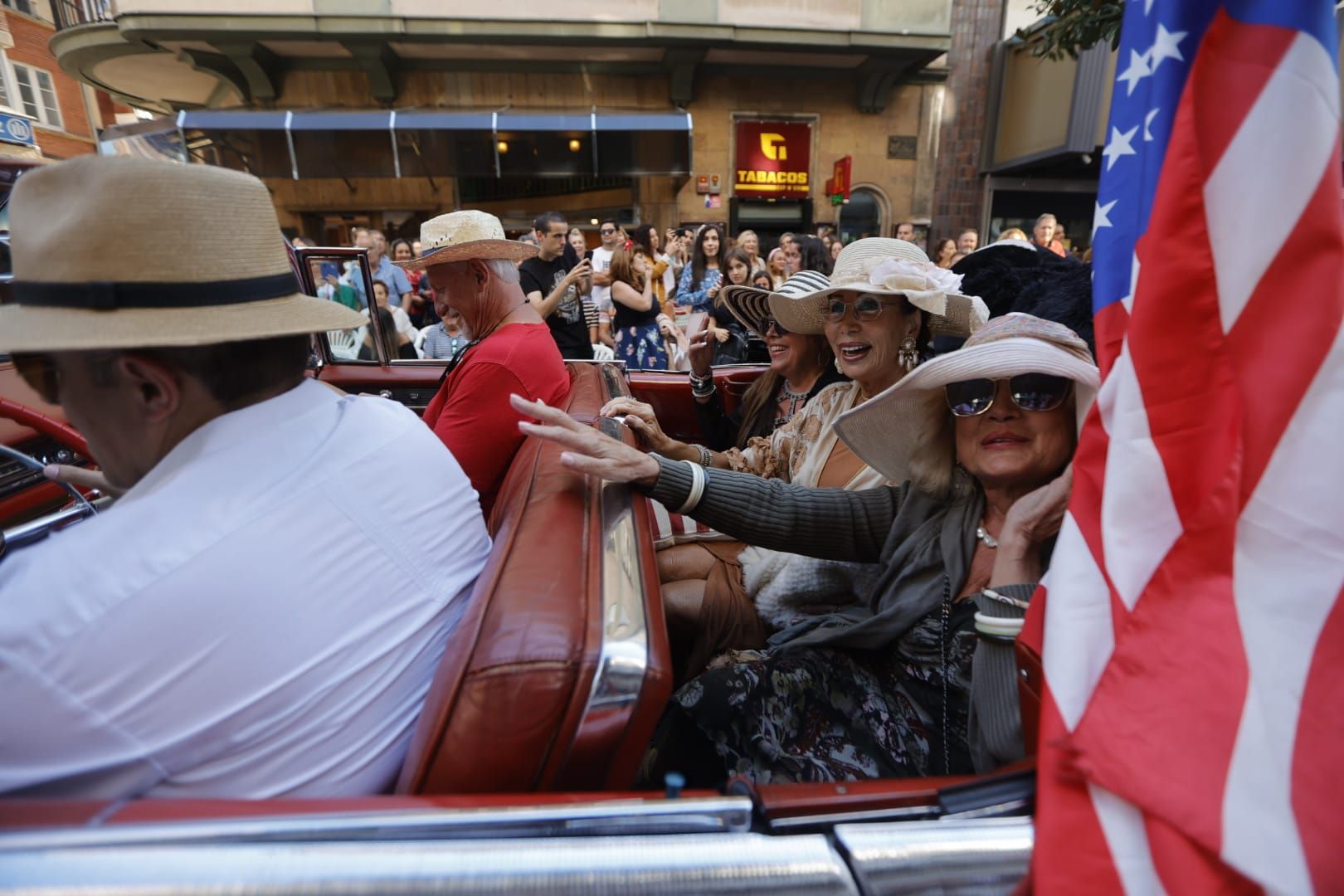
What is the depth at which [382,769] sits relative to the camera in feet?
3.03

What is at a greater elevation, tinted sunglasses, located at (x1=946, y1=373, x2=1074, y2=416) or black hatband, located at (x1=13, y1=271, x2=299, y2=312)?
black hatband, located at (x1=13, y1=271, x2=299, y2=312)

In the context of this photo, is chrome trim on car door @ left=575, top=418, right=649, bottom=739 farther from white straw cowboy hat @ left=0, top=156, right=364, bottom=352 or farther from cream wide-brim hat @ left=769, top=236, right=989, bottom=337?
cream wide-brim hat @ left=769, top=236, right=989, bottom=337

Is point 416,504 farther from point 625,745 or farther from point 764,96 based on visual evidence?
point 764,96

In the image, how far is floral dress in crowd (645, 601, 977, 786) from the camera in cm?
138

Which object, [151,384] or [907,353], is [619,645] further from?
[907,353]

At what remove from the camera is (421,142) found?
36.3 ft

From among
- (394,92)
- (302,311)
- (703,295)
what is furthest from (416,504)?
(394,92)

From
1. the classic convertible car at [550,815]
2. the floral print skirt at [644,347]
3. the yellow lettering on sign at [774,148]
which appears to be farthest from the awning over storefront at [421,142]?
the classic convertible car at [550,815]

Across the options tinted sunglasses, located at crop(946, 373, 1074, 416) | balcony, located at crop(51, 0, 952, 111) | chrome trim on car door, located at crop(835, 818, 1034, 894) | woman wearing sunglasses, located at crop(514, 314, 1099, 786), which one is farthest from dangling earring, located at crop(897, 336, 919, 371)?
balcony, located at crop(51, 0, 952, 111)

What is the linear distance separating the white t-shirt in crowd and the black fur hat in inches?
136

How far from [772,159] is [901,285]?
1094 centimetres

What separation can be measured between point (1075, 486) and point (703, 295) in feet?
16.7

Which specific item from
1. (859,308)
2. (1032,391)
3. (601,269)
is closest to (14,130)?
(601,269)

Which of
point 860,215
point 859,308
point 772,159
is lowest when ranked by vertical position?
point 859,308
